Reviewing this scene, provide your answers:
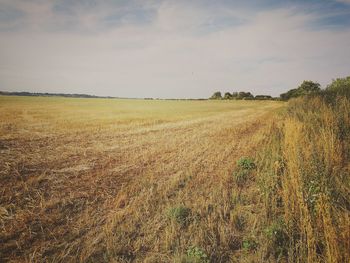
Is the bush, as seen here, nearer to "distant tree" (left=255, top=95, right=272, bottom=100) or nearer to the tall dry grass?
the tall dry grass

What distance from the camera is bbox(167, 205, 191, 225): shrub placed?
4.17 m

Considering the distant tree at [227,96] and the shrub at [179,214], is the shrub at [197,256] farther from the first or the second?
the distant tree at [227,96]

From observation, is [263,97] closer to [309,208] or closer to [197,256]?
[309,208]

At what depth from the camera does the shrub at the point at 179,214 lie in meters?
4.17

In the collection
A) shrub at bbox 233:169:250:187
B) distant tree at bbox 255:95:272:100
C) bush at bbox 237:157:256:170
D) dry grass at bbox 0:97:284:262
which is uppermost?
distant tree at bbox 255:95:272:100

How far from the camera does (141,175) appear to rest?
6.75 meters

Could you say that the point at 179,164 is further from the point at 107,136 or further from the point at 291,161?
the point at 107,136

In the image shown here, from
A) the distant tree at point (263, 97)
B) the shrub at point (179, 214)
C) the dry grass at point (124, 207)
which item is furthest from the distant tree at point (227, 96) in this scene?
the shrub at point (179, 214)

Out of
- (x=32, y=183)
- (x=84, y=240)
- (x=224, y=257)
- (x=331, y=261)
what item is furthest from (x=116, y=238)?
(x=32, y=183)

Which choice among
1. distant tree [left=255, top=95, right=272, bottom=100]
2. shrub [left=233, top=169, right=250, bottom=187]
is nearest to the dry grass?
shrub [left=233, top=169, right=250, bottom=187]

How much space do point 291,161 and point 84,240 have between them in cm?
414

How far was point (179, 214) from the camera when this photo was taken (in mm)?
4270

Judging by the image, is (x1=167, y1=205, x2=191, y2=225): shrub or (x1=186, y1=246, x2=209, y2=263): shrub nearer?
(x1=186, y1=246, x2=209, y2=263): shrub

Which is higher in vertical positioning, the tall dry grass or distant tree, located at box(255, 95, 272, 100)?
distant tree, located at box(255, 95, 272, 100)
